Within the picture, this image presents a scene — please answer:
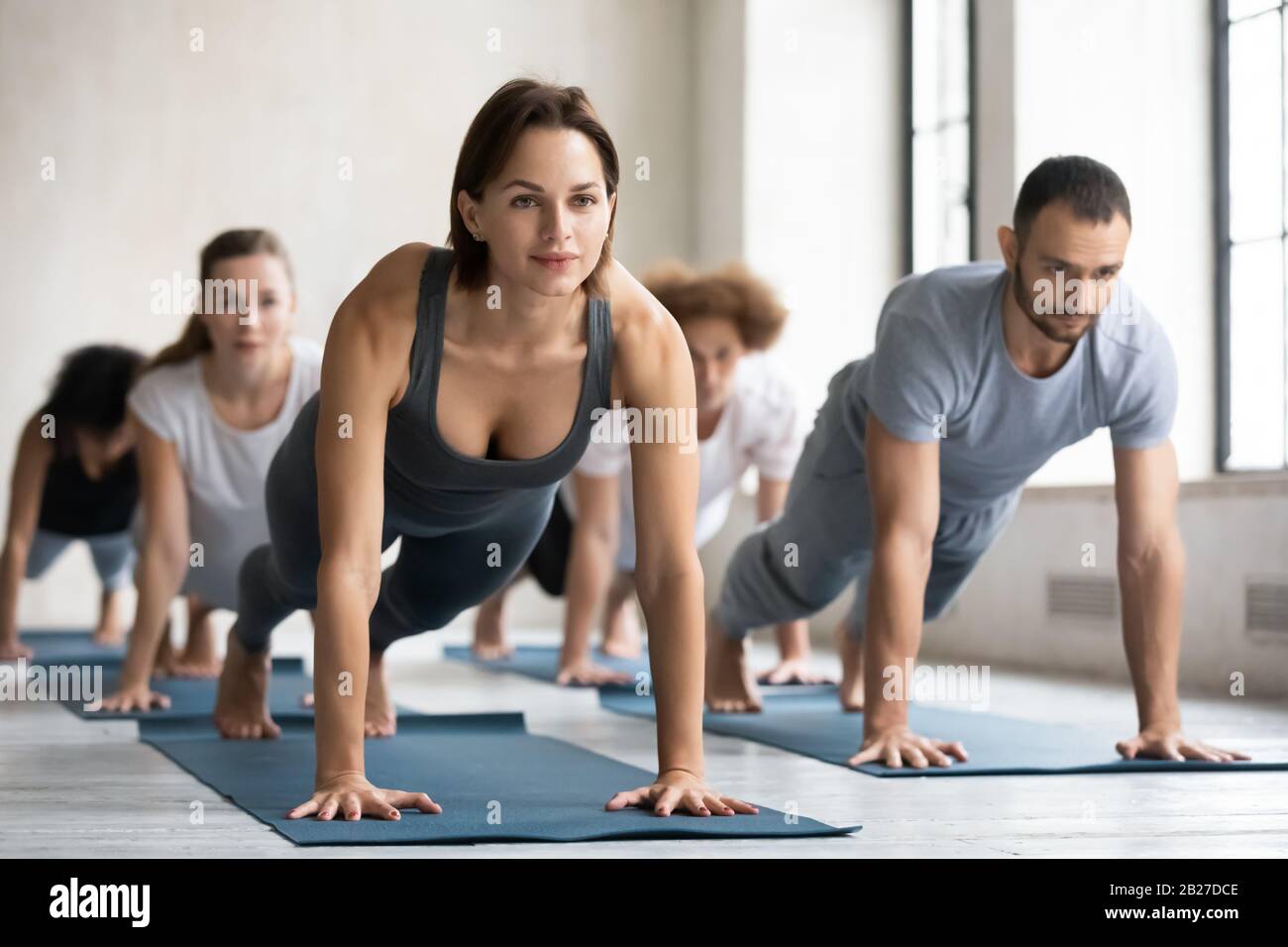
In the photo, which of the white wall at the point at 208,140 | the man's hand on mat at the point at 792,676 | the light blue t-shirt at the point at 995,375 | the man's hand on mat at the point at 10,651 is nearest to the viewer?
the light blue t-shirt at the point at 995,375

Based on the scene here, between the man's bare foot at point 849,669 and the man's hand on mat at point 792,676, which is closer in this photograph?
the man's bare foot at point 849,669

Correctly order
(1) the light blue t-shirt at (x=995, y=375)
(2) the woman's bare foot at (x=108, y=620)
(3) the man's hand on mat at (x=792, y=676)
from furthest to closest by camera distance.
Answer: (2) the woman's bare foot at (x=108, y=620) < (3) the man's hand on mat at (x=792, y=676) < (1) the light blue t-shirt at (x=995, y=375)

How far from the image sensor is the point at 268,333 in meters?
3.57

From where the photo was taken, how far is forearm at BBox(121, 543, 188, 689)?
362 centimetres

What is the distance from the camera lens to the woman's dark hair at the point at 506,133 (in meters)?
2.08

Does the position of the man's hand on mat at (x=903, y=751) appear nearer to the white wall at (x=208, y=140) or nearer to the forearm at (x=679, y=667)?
the forearm at (x=679, y=667)

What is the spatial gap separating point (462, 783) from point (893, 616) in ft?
2.46

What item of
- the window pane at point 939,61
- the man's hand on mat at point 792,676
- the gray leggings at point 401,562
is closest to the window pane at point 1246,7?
the window pane at point 939,61

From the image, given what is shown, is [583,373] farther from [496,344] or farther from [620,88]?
[620,88]

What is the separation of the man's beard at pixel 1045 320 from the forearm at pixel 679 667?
2.78ft

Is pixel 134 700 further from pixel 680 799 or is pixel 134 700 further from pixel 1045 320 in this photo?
pixel 1045 320

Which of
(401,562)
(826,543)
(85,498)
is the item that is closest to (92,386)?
(85,498)

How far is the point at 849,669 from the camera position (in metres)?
3.80

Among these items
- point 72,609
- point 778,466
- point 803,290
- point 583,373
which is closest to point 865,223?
point 803,290
